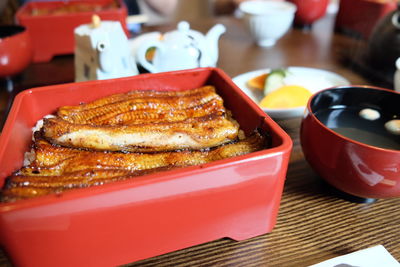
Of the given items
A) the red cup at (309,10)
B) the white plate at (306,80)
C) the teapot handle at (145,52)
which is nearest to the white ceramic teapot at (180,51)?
the teapot handle at (145,52)

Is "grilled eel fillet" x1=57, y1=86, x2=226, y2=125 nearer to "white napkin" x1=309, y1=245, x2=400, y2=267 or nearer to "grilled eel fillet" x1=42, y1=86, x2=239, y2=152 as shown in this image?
"grilled eel fillet" x1=42, y1=86, x2=239, y2=152

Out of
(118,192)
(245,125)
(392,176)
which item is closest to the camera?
(118,192)

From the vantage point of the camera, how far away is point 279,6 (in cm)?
137

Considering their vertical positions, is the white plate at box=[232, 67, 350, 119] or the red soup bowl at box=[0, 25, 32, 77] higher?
the red soup bowl at box=[0, 25, 32, 77]

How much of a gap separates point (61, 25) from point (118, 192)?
1038 millimetres

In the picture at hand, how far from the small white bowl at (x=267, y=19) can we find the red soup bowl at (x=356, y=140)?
2.19 ft

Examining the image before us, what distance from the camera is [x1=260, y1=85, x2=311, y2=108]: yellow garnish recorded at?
81 cm

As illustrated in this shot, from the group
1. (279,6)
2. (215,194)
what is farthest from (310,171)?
(279,6)

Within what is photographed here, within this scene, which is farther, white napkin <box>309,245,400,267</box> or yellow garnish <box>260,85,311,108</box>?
yellow garnish <box>260,85,311,108</box>

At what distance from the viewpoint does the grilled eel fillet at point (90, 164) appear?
17.1 inches

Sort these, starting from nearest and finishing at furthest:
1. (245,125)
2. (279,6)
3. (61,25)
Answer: (245,125), (61,25), (279,6)

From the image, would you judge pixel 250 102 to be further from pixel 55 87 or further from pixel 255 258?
pixel 55 87

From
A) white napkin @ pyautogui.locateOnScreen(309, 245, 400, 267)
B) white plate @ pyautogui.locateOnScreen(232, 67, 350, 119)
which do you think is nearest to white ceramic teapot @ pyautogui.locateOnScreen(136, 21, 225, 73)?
white plate @ pyautogui.locateOnScreen(232, 67, 350, 119)

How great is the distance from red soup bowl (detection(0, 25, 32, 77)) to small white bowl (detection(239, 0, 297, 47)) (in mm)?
800
